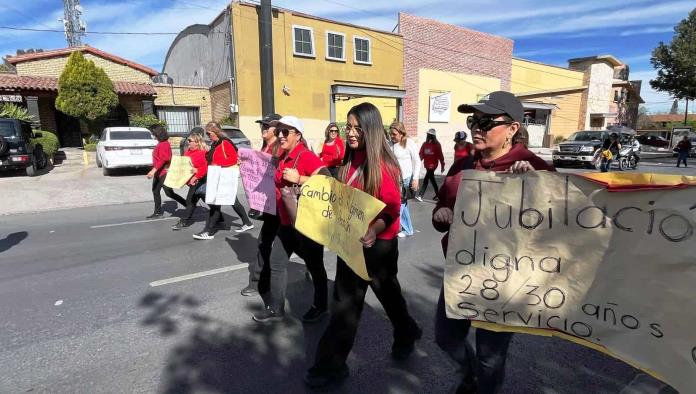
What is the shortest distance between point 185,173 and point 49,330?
349 cm

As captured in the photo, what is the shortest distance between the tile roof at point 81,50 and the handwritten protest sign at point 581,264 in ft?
77.9

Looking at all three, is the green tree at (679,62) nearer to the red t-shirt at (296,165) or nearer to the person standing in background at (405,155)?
the person standing in background at (405,155)

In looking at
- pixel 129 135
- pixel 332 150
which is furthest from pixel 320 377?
pixel 129 135

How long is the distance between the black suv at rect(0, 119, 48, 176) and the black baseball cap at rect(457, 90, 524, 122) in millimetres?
14456

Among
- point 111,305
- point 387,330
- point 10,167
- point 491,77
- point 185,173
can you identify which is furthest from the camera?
point 491,77

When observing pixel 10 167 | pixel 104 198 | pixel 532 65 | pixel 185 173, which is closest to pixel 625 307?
pixel 185 173

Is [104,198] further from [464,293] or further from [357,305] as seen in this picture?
[464,293]

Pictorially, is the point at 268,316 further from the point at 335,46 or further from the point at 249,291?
the point at 335,46

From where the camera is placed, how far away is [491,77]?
28562 millimetres

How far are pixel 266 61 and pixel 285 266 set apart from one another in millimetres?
15525

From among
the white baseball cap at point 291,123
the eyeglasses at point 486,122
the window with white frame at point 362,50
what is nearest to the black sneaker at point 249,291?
the white baseball cap at point 291,123

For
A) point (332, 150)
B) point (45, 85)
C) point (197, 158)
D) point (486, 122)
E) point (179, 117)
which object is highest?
point (45, 85)

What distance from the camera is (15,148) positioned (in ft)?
40.1

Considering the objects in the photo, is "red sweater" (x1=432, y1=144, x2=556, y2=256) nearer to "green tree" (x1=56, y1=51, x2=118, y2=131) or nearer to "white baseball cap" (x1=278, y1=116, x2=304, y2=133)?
Result: "white baseball cap" (x1=278, y1=116, x2=304, y2=133)
